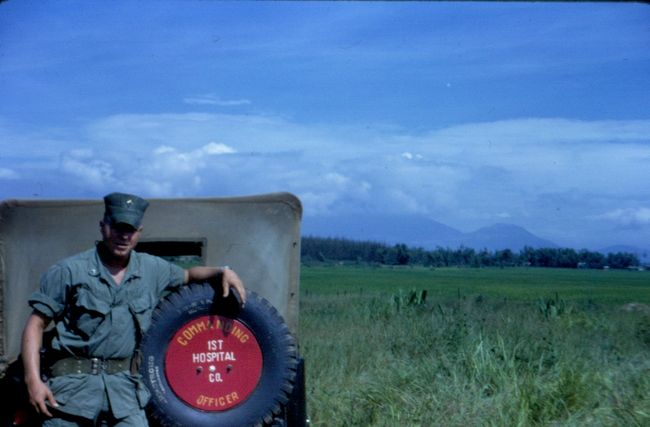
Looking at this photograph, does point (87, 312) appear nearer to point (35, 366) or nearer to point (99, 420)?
point (35, 366)

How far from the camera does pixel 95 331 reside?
13.4 feet

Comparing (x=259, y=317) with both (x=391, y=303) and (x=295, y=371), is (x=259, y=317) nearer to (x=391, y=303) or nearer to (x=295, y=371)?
(x=295, y=371)

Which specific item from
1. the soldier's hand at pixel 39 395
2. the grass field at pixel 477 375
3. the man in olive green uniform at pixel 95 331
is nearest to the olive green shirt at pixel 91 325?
the man in olive green uniform at pixel 95 331

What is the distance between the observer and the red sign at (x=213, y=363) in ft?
14.7

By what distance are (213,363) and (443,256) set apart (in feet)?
213

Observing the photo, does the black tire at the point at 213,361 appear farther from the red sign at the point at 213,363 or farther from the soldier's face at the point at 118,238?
the soldier's face at the point at 118,238

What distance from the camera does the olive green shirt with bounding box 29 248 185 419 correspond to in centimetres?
405

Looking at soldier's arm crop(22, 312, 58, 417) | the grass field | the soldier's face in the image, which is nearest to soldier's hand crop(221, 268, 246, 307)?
the soldier's face

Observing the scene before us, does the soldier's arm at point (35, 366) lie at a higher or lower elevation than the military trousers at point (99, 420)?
higher

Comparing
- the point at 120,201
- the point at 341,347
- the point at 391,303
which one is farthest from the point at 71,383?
the point at 391,303

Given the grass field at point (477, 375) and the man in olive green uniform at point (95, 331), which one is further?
the grass field at point (477, 375)

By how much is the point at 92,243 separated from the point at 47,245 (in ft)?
0.89

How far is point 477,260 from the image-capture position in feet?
224

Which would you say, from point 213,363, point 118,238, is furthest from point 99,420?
point 118,238
